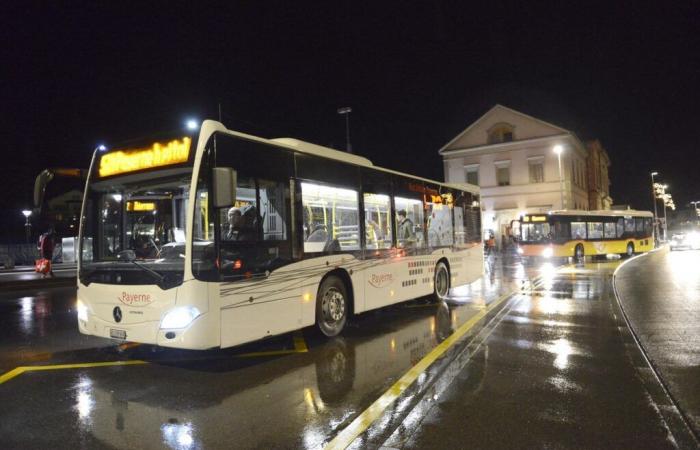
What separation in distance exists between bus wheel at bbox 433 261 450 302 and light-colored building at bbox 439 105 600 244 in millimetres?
32843

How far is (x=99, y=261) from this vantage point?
22.0 feet

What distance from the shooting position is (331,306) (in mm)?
8039

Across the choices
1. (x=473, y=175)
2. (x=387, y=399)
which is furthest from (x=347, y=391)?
(x=473, y=175)

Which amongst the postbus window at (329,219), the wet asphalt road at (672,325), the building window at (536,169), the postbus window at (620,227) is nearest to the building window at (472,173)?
the building window at (536,169)

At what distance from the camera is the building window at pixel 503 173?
4534cm

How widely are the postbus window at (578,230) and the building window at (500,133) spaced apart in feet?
60.9

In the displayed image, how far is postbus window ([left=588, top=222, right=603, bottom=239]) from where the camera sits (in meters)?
29.1

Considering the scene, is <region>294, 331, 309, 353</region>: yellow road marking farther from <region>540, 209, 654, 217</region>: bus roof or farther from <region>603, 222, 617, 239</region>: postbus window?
<region>603, 222, 617, 239</region>: postbus window

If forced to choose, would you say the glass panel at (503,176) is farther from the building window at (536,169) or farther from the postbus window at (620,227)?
the postbus window at (620,227)

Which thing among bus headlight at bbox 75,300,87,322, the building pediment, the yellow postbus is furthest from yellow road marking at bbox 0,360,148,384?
the building pediment

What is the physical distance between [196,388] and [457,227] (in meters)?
8.69

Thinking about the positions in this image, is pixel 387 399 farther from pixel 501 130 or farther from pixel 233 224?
pixel 501 130

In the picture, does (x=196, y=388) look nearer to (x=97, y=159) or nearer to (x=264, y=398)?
(x=264, y=398)

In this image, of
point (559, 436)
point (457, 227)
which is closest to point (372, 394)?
point (559, 436)
